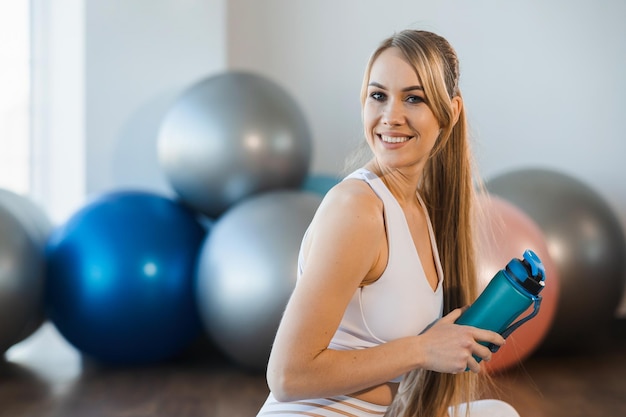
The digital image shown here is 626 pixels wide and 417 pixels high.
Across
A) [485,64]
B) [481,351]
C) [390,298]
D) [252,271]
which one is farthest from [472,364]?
[485,64]

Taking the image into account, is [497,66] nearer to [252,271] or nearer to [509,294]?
[252,271]

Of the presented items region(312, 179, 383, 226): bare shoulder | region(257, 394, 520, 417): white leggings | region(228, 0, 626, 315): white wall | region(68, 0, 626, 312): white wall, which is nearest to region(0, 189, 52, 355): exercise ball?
region(68, 0, 626, 312): white wall

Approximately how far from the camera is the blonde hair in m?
1.33

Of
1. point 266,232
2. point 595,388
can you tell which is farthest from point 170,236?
point 595,388

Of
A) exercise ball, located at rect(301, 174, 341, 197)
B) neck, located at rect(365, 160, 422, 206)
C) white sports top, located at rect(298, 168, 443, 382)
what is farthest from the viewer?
exercise ball, located at rect(301, 174, 341, 197)

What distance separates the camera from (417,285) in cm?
118

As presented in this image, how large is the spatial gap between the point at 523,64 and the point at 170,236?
1980mm

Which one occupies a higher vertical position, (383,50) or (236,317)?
(383,50)

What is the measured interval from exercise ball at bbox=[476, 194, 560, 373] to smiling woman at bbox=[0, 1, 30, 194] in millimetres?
2345

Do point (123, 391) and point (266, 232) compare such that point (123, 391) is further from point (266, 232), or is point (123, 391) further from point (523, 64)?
point (523, 64)

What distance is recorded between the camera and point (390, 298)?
116 cm

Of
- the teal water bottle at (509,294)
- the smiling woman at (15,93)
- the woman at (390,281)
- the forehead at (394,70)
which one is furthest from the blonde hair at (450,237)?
the smiling woman at (15,93)

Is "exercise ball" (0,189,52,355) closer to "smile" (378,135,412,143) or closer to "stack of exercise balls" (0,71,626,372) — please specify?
"stack of exercise balls" (0,71,626,372)

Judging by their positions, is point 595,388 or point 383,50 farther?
point 595,388
